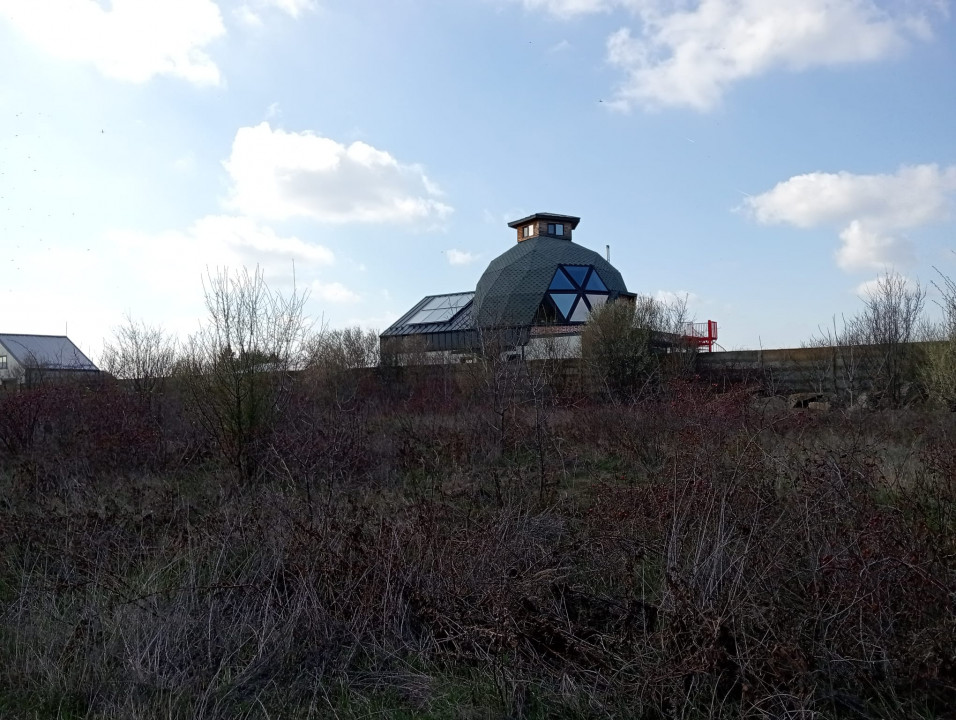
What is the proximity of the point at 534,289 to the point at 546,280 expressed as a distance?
0.81 metres

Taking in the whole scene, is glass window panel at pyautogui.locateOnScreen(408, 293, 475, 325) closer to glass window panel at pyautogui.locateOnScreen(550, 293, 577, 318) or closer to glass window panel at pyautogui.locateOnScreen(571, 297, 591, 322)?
glass window panel at pyautogui.locateOnScreen(550, 293, 577, 318)

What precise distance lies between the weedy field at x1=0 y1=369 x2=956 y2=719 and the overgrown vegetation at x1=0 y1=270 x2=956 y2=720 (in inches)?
0.7

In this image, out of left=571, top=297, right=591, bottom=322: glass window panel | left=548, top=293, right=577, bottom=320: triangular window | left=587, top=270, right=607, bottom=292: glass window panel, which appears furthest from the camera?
left=587, top=270, right=607, bottom=292: glass window panel

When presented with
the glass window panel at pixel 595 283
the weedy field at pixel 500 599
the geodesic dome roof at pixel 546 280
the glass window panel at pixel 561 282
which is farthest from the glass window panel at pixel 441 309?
the weedy field at pixel 500 599

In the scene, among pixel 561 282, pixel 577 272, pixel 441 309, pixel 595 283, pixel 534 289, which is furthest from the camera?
pixel 441 309

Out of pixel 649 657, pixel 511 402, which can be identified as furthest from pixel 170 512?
pixel 511 402

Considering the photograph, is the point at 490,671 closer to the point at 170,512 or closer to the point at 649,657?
the point at 649,657

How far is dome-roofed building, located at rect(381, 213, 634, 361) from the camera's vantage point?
4128cm

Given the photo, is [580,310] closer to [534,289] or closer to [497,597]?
[534,289]

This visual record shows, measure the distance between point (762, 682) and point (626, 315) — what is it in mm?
17769

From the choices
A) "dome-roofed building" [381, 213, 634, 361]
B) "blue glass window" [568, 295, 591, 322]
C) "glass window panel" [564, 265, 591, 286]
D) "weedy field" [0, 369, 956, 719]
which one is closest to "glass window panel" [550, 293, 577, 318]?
"dome-roofed building" [381, 213, 634, 361]

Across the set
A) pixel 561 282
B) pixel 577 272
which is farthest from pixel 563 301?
pixel 577 272

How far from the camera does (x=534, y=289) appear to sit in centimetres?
4203

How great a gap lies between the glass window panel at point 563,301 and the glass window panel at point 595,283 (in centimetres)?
169
